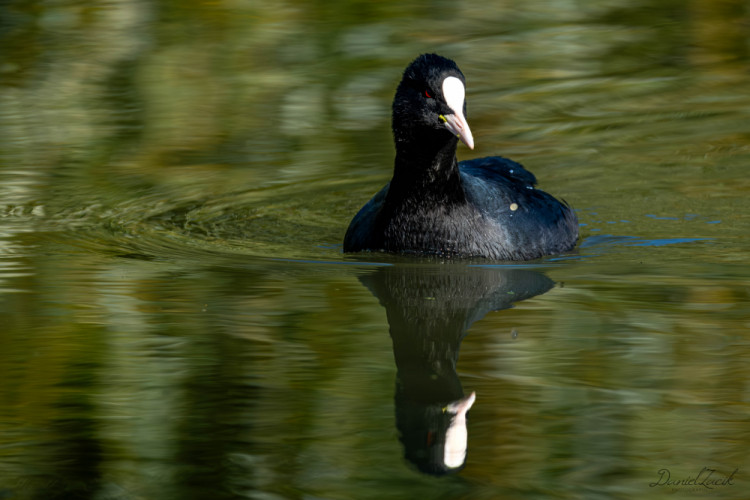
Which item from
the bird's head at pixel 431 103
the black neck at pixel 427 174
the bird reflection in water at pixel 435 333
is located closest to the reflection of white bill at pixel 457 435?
the bird reflection in water at pixel 435 333

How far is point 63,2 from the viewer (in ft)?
47.8

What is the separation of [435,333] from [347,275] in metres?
1.22

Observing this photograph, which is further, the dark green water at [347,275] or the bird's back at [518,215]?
the bird's back at [518,215]

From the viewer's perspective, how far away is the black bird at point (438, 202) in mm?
6102

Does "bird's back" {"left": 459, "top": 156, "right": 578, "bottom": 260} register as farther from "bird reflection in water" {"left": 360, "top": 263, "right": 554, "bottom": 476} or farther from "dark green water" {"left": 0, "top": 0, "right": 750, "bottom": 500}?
A: "bird reflection in water" {"left": 360, "top": 263, "right": 554, "bottom": 476}

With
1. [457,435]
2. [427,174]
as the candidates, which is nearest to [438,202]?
[427,174]

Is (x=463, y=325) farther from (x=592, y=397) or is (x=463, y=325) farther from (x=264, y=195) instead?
(x=264, y=195)

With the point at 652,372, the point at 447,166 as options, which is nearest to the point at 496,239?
the point at 447,166

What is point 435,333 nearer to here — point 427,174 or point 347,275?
point 347,275

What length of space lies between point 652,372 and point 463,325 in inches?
36.8

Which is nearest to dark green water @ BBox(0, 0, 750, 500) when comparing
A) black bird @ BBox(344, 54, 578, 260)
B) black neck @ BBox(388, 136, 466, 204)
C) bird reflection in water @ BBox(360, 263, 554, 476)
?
bird reflection in water @ BBox(360, 263, 554, 476)

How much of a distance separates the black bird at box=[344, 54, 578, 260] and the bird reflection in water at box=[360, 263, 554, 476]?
0.22m

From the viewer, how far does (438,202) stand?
21.1ft

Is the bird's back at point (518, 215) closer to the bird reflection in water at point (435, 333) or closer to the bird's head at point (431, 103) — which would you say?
the bird reflection in water at point (435, 333)
